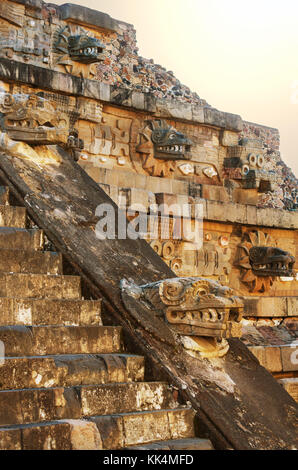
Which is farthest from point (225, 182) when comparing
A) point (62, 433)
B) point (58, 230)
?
point (62, 433)

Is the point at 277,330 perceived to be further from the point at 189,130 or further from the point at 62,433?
the point at 62,433

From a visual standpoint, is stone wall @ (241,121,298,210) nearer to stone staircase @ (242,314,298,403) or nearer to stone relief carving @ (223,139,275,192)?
stone relief carving @ (223,139,275,192)

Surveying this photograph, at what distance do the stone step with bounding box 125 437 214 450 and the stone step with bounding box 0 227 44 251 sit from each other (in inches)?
74.6

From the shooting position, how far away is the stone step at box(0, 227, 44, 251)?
17.7ft

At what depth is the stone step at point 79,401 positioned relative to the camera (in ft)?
12.6

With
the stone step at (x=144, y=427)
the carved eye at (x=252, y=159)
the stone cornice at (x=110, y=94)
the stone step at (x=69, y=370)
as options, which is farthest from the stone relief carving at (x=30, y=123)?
the carved eye at (x=252, y=159)

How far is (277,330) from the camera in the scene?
9562 mm

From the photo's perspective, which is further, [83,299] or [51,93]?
[51,93]

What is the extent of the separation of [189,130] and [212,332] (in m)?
6.14

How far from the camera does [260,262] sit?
10398 mm

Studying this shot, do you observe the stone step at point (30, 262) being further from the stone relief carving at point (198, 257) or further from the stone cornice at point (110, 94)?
the stone cornice at point (110, 94)

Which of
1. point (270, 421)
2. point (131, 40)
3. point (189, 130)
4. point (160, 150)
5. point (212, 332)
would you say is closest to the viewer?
point (270, 421)

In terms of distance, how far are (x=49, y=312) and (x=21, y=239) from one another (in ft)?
2.97
